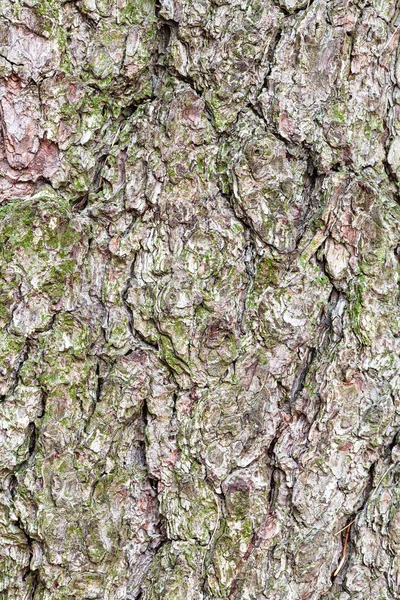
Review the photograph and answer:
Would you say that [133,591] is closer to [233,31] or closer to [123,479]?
[123,479]

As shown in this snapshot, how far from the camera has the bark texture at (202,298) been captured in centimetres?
143

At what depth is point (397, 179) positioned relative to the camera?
1.51m

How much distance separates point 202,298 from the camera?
1.46 metres

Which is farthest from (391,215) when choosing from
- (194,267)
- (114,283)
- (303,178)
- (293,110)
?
(114,283)

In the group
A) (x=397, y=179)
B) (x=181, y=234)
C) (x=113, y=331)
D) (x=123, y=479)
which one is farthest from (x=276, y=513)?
(x=397, y=179)

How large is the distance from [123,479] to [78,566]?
20 cm

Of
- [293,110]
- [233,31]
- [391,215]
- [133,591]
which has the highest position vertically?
[233,31]

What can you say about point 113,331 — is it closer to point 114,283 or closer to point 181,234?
point 114,283

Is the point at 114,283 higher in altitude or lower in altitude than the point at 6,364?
higher

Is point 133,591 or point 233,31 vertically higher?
point 233,31

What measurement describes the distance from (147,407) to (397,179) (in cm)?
74

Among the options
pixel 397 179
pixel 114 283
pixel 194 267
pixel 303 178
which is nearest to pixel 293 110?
pixel 303 178

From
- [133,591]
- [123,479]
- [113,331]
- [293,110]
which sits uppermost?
[293,110]

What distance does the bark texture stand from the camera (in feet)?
4.68
